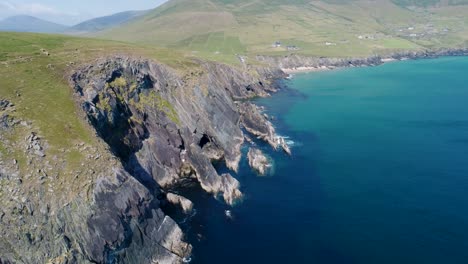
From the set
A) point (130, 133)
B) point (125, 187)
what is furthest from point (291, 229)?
point (130, 133)

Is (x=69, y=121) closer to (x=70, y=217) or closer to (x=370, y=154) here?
(x=70, y=217)

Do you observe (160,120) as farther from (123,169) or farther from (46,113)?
(123,169)

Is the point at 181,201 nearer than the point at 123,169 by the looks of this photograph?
No

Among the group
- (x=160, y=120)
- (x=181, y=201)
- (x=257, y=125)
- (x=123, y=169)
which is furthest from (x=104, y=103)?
(x=257, y=125)

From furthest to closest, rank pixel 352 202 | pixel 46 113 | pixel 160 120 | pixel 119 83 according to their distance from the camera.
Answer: pixel 160 120 → pixel 119 83 → pixel 352 202 → pixel 46 113

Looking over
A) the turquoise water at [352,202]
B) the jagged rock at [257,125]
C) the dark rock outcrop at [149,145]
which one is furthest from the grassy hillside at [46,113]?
the jagged rock at [257,125]

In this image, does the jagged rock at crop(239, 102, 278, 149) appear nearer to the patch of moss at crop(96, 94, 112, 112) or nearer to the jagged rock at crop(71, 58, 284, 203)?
the jagged rock at crop(71, 58, 284, 203)
